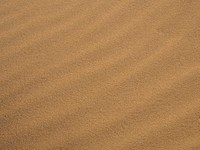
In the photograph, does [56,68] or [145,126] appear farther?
[56,68]

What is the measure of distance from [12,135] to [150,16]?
1430mm

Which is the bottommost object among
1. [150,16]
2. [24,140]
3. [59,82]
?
[24,140]

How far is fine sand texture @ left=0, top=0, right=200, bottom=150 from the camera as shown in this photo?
1976 millimetres

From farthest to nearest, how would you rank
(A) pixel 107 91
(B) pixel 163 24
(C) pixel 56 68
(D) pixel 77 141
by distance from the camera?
(B) pixel 163 24 < (C) pixel 56 68 < (A) pixel 107 91 < (D) pixel 77 141

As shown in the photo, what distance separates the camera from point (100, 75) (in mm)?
2277

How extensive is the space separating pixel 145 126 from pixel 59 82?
0.69 meters

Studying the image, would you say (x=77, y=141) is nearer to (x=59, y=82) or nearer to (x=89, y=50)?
(x=59, y=82)

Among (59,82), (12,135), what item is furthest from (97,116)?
(12,135)

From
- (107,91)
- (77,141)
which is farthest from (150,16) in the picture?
(77,141)

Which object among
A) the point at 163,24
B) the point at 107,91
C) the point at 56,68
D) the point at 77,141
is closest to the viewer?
the point at 77,141

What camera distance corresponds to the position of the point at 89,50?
2439 mm

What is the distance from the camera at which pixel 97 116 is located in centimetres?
206

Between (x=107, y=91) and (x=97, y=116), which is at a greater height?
(x=107, y=91)

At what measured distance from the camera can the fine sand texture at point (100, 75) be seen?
6.48 feet
